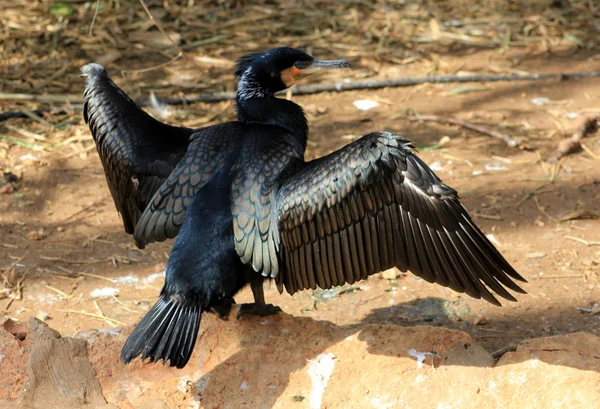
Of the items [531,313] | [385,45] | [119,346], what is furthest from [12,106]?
[531,313]

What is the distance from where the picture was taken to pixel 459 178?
653 cm

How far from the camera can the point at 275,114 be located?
464 centimetres

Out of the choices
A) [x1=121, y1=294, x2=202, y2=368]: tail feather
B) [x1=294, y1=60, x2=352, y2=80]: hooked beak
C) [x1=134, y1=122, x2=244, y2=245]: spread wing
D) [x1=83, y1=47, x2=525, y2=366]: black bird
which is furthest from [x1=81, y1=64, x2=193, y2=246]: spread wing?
[x1=121, y1=294, x2=202, y2=368]: tail feather

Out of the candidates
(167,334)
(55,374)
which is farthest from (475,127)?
(55,374)

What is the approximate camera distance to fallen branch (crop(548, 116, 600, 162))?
6668 millimetres

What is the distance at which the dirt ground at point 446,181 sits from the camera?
16.7 feet

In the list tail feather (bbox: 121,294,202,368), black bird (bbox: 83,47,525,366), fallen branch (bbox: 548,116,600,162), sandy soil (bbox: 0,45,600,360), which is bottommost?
sandy soil (bbox: 0,45,600,360)

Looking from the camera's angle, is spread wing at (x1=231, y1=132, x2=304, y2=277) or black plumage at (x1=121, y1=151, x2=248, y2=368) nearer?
black plumage at (x1=121, y1=151, x2=248, y2=368)

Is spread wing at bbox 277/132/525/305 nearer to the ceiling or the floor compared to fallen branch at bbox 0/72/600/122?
nearer to the ceiling

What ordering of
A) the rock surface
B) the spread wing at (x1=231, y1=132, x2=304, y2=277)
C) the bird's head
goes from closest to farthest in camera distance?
the rock surface, the spread wing at (x1=231, y1=132, x2=304, y2=277), the bird's head

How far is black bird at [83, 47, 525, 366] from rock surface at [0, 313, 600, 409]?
26 centimetres

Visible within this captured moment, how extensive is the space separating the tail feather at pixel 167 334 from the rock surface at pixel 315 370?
27cm

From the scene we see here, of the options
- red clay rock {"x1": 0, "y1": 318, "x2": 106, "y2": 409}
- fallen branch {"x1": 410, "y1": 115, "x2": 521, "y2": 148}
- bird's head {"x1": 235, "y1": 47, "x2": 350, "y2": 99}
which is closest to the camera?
red clay rock {"x1": 0, "y1": 318, "x2": 106, "y2": 409}

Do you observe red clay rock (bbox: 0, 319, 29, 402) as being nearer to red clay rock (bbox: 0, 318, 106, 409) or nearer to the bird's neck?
red clay rock (bbox: 0, 318, 106, 409)
